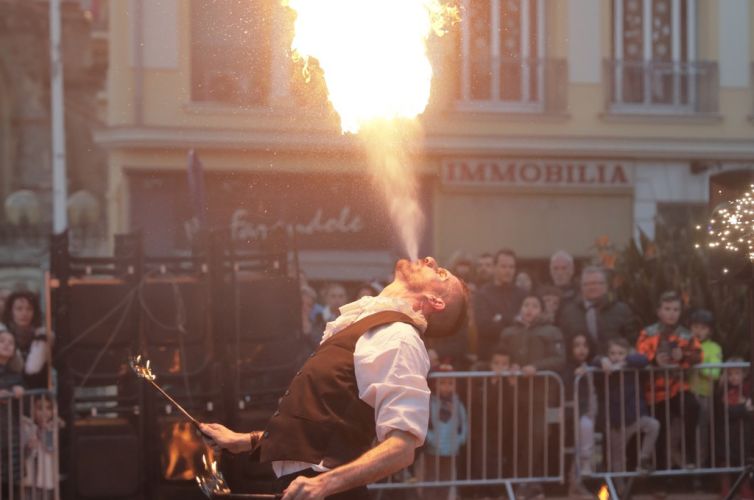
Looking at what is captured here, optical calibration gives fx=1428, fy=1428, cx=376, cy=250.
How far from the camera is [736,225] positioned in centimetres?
752

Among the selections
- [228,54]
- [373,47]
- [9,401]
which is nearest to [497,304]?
[9,401]

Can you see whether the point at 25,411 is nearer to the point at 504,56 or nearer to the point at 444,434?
the point at 444,434

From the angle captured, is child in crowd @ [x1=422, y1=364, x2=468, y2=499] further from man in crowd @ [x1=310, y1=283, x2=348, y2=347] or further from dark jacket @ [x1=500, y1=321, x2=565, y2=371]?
man in crowd @ [x1=310, y1=283, x2=348, y2=347]

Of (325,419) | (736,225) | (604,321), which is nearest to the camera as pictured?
(325,419)

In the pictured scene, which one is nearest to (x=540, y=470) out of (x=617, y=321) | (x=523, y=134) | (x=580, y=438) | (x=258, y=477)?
(x=580, y=438)

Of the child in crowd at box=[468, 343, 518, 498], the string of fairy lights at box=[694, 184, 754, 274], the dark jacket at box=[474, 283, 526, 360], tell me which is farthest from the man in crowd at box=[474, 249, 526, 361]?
the string of fairy lights at box=[694, 184, 754, 274]

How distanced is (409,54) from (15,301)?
3697 mm

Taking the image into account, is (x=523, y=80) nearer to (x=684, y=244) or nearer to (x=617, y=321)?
(x=684, y=244)

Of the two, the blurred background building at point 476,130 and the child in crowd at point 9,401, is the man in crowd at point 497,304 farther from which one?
the blurred background building at point 476,130

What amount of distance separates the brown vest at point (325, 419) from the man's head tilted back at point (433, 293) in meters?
0.22

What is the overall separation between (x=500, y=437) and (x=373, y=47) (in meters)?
3.45

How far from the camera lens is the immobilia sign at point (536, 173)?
52.0ft

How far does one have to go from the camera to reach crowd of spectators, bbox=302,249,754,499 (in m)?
8.97

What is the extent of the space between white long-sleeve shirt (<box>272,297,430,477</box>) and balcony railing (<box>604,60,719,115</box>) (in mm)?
12600
